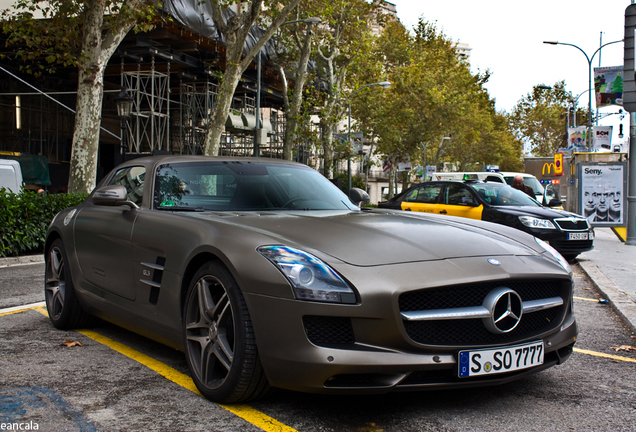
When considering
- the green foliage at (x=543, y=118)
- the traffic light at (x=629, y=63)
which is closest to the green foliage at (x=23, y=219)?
the traffic light at (x=629, y=63)

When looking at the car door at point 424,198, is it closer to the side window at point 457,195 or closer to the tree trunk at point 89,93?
the side window at point 457,195

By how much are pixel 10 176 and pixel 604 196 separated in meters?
14.0

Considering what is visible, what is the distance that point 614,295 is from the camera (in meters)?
7.00

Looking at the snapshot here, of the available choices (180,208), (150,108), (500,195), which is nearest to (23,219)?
(180,208)

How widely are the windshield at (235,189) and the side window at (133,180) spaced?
0.65ft

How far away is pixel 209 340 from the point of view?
330cm

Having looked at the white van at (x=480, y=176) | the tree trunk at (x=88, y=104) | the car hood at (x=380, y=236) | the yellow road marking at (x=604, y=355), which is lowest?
the yellow road marking at (x=604, y=355)

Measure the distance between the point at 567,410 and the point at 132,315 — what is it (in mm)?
2610

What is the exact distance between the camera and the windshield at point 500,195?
1205 centimetres

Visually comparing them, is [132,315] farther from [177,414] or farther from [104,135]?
[104,135]

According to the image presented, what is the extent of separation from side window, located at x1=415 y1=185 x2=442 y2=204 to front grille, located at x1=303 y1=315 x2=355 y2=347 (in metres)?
10.3

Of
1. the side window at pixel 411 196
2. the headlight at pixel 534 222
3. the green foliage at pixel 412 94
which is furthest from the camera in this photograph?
the green foliage at pixel 412 94

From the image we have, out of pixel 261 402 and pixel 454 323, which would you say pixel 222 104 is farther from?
pixel 454 323

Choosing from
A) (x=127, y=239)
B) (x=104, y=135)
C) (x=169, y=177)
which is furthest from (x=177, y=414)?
(x=104, y=135)
